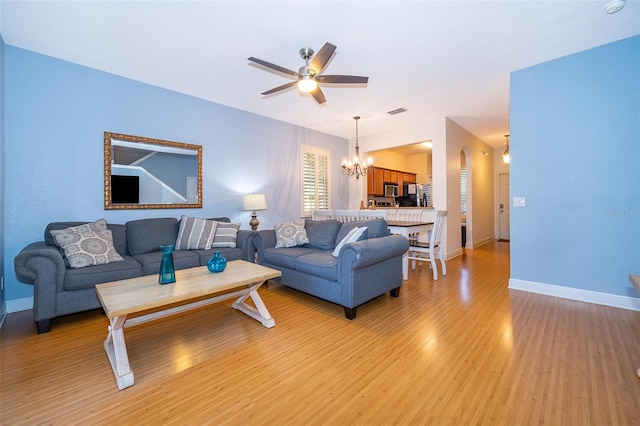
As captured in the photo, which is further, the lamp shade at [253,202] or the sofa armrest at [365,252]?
the lamp shade at [253,202]

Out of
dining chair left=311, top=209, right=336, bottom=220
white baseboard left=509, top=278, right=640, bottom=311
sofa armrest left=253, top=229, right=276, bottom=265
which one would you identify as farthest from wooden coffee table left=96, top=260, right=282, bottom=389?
white baseboard left=509, top=278, right=640, bottom=311

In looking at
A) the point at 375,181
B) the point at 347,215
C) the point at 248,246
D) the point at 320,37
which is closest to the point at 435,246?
the point at 347,215

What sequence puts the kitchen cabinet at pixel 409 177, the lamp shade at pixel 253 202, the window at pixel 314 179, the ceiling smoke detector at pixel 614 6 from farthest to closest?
the kitchen cabinet at pixel 409 177, the window at pixel 314 179, the lamp shade at pixel 253 202, the ceiling smoke detector at pixel 614 6

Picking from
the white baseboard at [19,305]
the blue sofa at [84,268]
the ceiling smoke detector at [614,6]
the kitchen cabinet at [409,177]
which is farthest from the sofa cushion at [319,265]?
the kitchen cabinet at [409,177]

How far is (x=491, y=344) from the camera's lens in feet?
6.74

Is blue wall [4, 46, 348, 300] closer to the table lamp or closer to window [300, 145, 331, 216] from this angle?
the table lamp

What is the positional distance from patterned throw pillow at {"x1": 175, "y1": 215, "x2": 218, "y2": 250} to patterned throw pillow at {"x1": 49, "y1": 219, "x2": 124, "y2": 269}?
2.32 ft

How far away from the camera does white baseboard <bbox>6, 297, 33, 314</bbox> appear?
8.86ft

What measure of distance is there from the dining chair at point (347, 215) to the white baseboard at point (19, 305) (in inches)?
157

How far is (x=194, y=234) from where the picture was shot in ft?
11.5

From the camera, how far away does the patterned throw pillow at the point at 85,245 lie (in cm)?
254

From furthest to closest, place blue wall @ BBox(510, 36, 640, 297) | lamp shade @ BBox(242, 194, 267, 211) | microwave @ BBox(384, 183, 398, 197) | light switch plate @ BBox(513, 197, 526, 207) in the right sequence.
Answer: microwave @ BBox(384, 183, 398, 197)
lamp shade @ BBox(242, 194, 267, 211)
light switch plate @ BBox(513, 197, 526, 207)
blue wall @ BBox(510, 36, 640, 297)

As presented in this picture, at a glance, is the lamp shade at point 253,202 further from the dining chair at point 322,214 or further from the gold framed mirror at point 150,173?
the dining chair at point 322,214

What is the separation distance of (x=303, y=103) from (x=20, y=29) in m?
3.15
